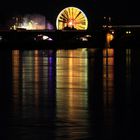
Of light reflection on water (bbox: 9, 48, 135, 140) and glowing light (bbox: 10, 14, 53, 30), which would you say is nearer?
light reflection on water (bbox: 9, 48, 135, 140)

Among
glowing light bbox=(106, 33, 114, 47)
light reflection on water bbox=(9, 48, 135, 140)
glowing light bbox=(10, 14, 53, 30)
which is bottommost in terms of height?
light reflection on water bbox=(9, 48, 135, 140)

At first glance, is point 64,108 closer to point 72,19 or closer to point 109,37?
point 109,37

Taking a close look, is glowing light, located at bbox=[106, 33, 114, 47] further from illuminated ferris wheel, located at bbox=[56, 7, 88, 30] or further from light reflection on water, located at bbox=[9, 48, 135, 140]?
light reflection on water, located at bbox=[9, 48, 135, 140]

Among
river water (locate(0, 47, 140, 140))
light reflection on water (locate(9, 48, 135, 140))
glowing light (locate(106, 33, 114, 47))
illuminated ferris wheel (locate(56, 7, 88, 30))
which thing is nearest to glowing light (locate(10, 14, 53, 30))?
illuminated ferris wheel (locate(56, 7, 88, 30))

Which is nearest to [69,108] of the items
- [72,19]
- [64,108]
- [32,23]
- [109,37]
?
[64,108]

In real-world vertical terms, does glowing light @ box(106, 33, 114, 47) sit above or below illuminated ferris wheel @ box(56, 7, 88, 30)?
Result: below

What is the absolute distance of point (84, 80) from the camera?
24281mm

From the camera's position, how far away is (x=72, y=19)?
152 metres

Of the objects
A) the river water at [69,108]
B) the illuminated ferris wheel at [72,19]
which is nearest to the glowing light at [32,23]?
the illuminated ferris wheel at [72,19]

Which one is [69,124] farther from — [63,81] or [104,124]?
[63,81]

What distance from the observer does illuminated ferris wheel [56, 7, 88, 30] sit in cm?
15188

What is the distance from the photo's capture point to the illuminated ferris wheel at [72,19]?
498 ft

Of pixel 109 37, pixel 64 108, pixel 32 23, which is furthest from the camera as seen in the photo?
pixel 32 23

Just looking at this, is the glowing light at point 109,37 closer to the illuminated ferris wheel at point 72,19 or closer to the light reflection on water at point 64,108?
the illuminated ferris wheel at point 72,19
